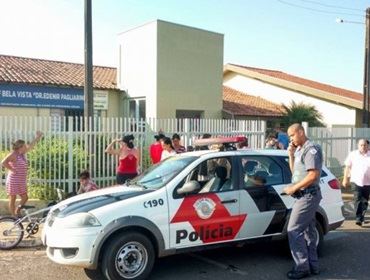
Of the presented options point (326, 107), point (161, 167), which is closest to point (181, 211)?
point (161, 167)

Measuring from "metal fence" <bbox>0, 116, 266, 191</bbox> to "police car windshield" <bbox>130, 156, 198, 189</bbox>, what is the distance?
412 cm

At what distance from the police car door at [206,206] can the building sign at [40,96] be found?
14.6 m

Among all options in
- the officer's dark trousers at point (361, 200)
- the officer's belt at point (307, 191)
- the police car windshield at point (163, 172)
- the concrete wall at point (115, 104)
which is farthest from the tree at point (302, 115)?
the officer's belt at point (307, 191)

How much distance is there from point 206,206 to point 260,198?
31.9 inches

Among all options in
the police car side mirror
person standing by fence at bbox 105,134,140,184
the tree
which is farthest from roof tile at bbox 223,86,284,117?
the police car side mirror

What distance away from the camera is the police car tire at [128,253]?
4.94m

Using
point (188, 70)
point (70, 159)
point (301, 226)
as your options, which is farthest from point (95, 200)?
point (188, 70)

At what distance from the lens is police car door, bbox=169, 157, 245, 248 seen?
5.31 metres

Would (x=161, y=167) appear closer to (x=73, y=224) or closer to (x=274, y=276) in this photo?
(x=73, y=224)

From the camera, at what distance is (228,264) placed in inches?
232

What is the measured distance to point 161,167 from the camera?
20.1 feet

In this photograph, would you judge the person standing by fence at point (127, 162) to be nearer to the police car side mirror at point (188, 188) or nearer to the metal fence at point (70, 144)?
the metal fence at point (70, 144)

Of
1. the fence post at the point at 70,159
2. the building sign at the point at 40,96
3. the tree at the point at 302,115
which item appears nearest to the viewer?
the fence post at the point at 70,159

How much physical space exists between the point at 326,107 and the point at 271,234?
19.1 metres
